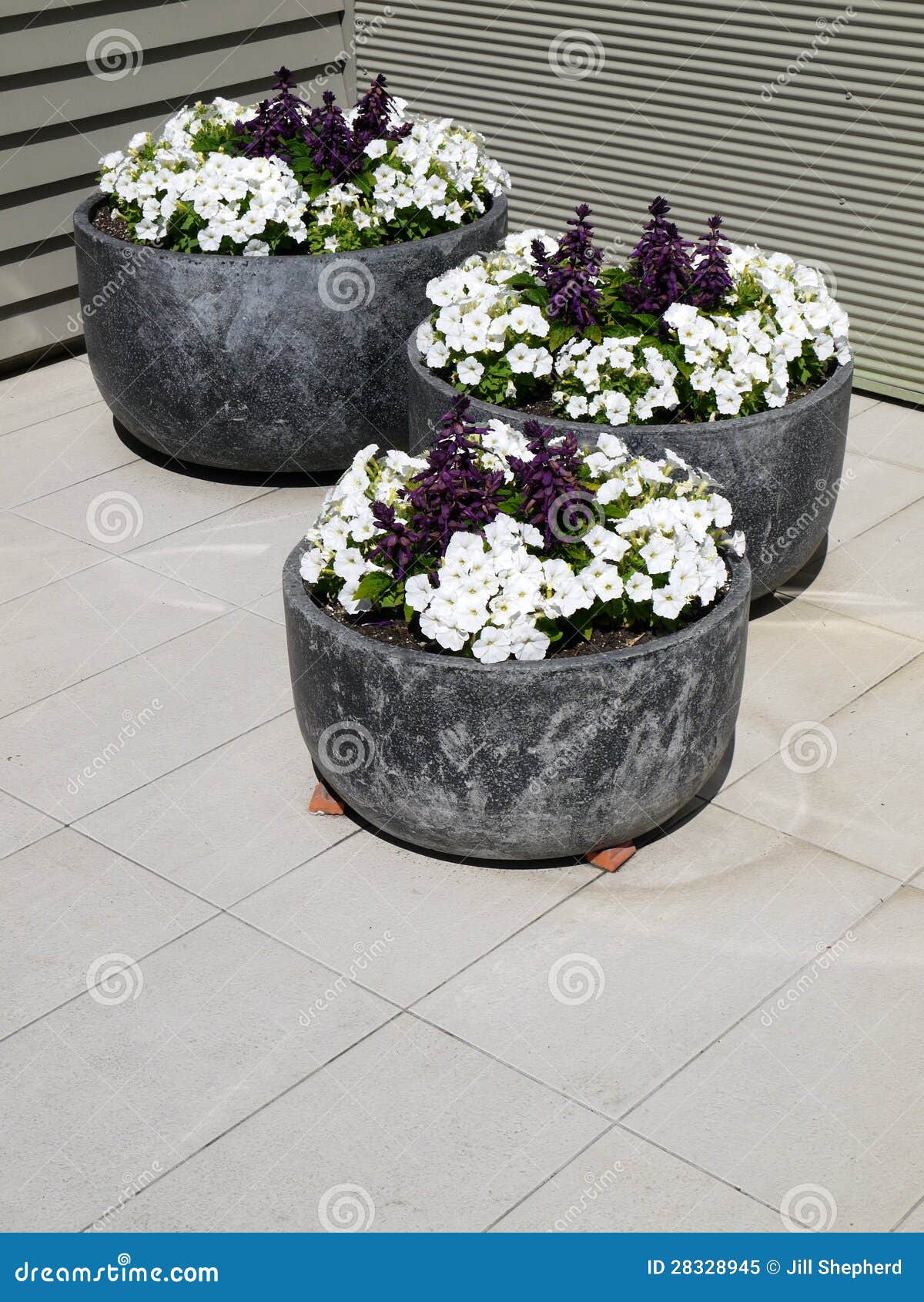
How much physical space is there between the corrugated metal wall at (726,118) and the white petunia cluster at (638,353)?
190 cm

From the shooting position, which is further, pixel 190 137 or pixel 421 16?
pixel 421 16

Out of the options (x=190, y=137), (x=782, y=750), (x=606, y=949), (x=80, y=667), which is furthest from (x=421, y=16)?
(x=606, y=949)

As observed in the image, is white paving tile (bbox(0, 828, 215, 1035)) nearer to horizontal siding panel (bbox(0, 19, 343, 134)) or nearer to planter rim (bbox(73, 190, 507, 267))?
planter rim (bbox(73, 190, 507, 267))

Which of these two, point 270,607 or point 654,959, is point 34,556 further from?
point 654,959

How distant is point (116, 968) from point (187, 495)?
272 cm

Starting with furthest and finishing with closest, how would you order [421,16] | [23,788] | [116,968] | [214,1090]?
[421,16], [23,788], [116,968], [214,1090]

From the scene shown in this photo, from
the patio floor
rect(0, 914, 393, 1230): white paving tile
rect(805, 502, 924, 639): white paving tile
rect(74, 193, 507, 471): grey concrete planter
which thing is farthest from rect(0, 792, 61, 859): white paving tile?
rect(805, 502, 924, 639): white paving tile

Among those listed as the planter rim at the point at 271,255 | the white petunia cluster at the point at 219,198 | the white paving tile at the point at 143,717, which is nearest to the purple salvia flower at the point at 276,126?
the white petunia cluster at the point at 219,198

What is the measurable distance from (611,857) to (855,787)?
0.83 meters

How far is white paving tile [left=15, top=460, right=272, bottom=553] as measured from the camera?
586cm

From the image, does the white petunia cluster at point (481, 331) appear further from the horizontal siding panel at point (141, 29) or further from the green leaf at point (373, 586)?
the horizontal siding panel at point (141, 29)

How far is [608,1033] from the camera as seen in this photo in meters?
3.58

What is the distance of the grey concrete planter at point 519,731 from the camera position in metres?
3.72

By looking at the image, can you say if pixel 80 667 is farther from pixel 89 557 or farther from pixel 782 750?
pixel 782 750
